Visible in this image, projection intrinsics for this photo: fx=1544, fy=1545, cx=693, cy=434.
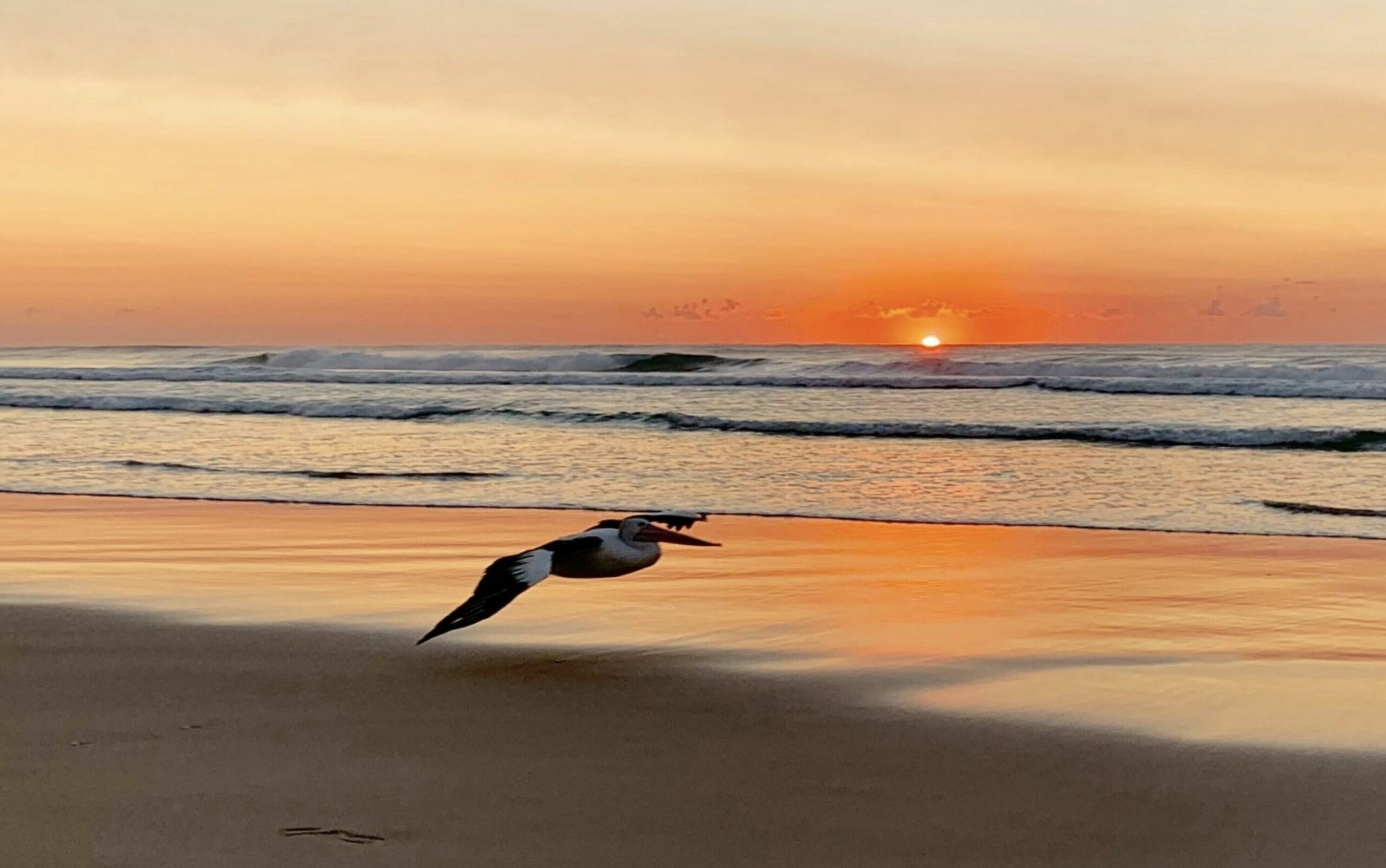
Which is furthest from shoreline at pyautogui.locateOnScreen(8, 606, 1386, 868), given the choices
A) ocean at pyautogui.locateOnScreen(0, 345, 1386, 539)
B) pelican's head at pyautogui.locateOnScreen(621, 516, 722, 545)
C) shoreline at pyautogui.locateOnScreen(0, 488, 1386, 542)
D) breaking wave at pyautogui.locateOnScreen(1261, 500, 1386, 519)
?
breaking wave at pyautogui.locateOnScreen(1261, 500, 1386, 519)

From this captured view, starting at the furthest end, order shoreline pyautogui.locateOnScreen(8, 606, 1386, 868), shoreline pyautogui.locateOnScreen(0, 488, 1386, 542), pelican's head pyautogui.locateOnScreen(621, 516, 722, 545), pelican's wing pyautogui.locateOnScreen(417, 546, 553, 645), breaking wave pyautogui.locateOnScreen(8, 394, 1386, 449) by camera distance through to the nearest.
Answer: breaking wave pyautogui.locateOnScreen(8, 394, 1386, 449) → shoreline pyautogui.locateOnScreen(0, 488, 1386, 542) → pelican's head pyautogui.locateOnScreen(621, 516, 722, 545) → pelican's wing pyautogui.locateOnScreen(417, 546, 553, 645) → shoreline pyautogui.locateOnScreen(8, 606, 1386, 868)

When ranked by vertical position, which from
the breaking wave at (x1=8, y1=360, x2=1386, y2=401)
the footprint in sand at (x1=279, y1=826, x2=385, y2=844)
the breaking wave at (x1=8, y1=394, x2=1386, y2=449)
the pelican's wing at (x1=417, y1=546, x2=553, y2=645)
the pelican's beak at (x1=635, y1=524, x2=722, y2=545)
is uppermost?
the breaking wave at (x1=8, y1=360, x2=1386, y2=401)

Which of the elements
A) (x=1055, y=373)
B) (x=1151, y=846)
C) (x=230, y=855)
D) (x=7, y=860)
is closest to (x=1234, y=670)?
(x=1151, y=846)

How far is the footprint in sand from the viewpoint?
354 centimetres

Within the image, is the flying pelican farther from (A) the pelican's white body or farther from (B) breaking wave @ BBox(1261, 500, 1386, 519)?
(B) breaking wave @ BBox(1261, 500, 1386, 519)

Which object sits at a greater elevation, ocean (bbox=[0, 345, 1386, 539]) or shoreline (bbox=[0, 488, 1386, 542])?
ocean (bbox=[0, 345, 1386, 539])

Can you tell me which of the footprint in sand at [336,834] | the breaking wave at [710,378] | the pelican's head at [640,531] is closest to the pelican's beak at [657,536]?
the pelican's head at [640,531]

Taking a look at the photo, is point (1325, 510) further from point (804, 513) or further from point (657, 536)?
point (657, 536)

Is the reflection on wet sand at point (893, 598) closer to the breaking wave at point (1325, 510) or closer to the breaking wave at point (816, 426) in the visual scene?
the breaking wave at point (1325, 510)

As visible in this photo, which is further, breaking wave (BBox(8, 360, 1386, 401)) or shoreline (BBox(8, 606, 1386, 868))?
breaking wave (BBox(8, 360, 1386, 401))

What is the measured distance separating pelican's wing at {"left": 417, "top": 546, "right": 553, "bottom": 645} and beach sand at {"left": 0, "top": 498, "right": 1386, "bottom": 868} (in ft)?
0.68

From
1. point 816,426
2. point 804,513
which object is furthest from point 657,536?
point 816,426

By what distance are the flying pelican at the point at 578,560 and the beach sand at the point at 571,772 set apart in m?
0.26

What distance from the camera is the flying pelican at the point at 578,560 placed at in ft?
18.0
